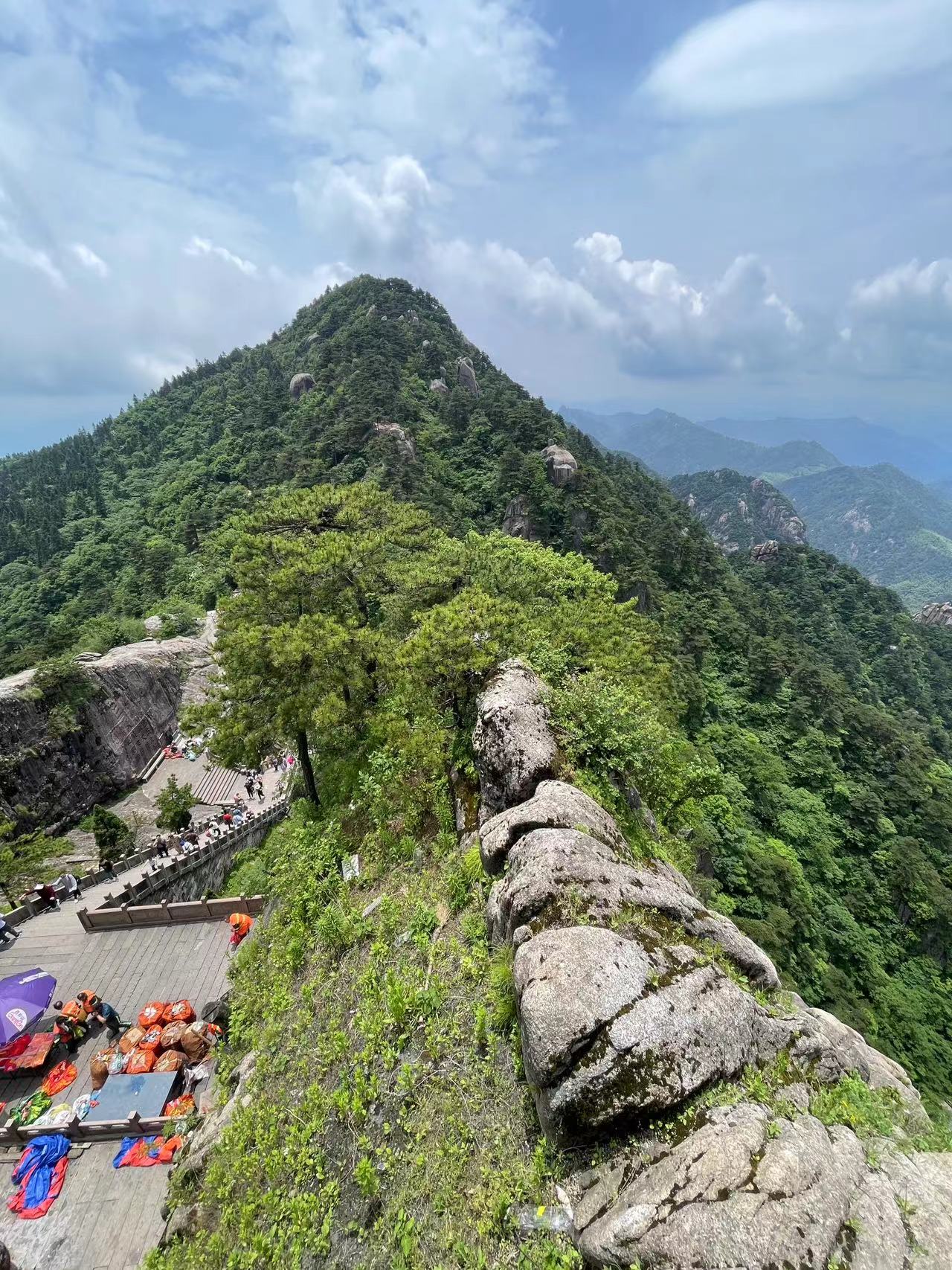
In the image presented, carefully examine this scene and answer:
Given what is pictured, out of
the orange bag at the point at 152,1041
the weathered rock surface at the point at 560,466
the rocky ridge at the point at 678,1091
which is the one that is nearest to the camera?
the rocky ridge at the point at 678,1091

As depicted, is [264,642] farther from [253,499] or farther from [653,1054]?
[253,499]

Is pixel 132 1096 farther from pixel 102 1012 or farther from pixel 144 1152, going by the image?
pixel 102 1012

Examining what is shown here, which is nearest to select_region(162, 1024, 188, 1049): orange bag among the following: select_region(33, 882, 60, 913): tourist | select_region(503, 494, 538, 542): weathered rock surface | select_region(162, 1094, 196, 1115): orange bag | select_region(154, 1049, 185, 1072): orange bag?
select_region(154, 1049, 185, 1072): orange bag

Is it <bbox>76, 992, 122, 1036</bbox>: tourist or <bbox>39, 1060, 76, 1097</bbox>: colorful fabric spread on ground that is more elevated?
<bbox>76, 992, 122, 1036</bbox>: tourist

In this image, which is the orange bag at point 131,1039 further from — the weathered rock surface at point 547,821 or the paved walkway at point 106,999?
the weathered rock surface at point 547,821

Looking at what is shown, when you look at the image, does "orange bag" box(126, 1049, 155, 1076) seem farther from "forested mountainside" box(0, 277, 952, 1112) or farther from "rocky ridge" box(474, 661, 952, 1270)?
"rocky ridge" box(474, 661, 952, 1270)

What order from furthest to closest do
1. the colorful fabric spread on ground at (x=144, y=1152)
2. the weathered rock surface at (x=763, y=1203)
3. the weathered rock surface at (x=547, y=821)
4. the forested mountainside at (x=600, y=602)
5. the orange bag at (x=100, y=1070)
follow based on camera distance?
1. the forested mountainside at (x=600, y=602)
2. the orange bag at (x=100, y=1070)
3. the colorful fabric spread on ground at (x=144, y=1152)
4. the weathered rock surface at (x=547, y=821)
5. the weathered rock surface at (x=763, y=1203)

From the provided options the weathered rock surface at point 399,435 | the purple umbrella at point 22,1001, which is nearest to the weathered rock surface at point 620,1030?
the purple umbrella at point 22,1001

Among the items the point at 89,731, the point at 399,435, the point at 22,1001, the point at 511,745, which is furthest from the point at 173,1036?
the point at 399,435
